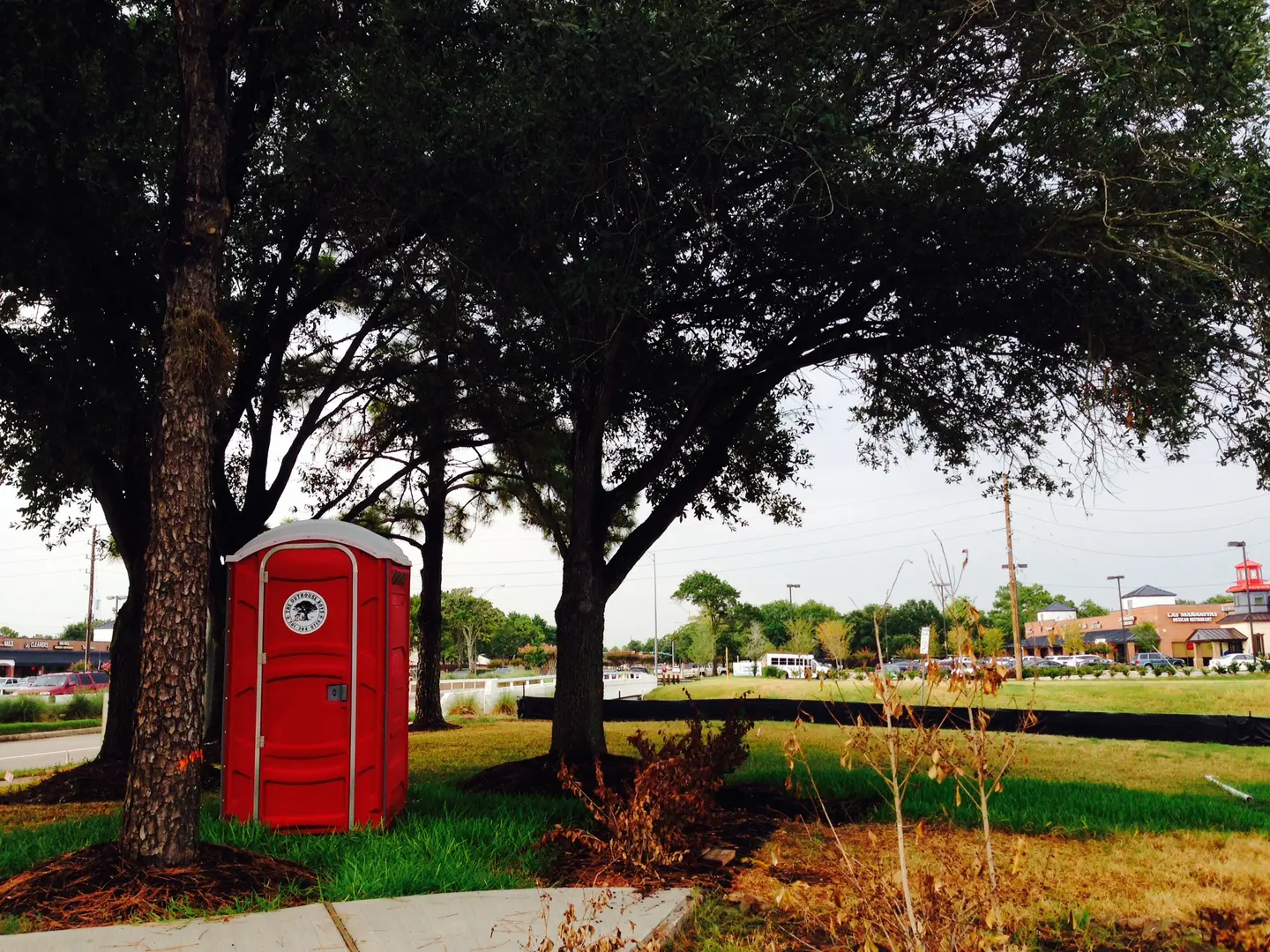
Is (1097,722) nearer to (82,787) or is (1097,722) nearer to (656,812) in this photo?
(656,812)

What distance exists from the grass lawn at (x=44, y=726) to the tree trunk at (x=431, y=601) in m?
10.7

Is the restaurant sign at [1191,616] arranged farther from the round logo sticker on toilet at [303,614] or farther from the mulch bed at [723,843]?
the round logo sticker on toilet at [303,614]

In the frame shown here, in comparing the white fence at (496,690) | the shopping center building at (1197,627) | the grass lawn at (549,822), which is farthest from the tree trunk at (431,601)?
the shopping center building at (1197,627)

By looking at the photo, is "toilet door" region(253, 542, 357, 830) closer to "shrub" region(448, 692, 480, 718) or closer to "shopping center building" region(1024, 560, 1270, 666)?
"shrub" region(448, 692, 480, 718)

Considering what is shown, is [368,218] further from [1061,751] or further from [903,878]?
[1061,751]

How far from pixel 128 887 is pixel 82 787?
634 cm

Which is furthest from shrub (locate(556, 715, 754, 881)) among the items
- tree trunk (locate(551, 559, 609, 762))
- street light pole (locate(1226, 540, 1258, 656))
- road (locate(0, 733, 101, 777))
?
street light pole (locate(1226, 540, 1258, 656))

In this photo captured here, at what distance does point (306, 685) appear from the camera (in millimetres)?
7977

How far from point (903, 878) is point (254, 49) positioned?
1100 centimetres

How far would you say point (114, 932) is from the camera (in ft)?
17.2

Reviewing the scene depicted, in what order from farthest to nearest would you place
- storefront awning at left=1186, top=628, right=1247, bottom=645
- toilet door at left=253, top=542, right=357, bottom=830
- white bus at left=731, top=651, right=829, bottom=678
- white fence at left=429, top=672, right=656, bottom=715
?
storefront awning at left=1186, top=628, right=1247, bottom=645
white bus at left=731, top=651, right=829, bottom=678
white fence at left=429, top=672, right=656, bottom=715
toilet door at left=253, top=542, right=357, bottom=830

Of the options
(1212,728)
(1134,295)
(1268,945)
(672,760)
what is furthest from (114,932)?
(1212,728)

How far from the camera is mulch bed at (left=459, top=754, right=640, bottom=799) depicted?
33.4ft

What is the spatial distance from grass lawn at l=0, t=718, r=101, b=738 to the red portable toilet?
67.0ft
